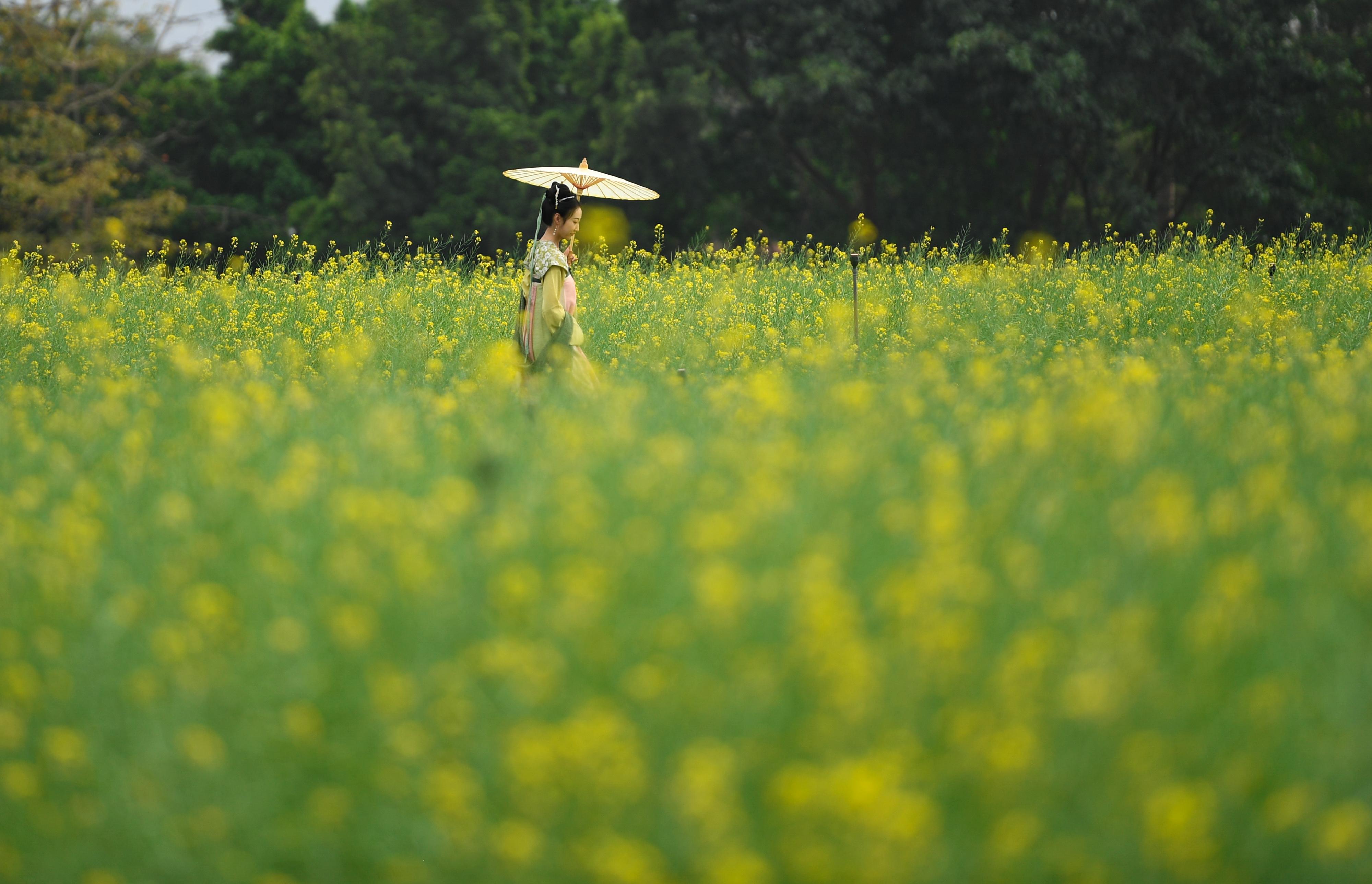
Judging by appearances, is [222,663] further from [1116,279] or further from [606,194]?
[1116,279]

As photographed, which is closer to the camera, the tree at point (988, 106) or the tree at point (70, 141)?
the tree at point (988, 106)

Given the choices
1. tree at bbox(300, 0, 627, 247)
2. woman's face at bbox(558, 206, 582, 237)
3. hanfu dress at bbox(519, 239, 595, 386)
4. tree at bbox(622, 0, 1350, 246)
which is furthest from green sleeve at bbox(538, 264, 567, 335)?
tree at bbox(300, 0, 627, 247)

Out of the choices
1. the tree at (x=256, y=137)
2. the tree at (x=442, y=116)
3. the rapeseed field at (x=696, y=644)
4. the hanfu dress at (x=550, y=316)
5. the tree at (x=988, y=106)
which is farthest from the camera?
the tree at (x=256, y=137)

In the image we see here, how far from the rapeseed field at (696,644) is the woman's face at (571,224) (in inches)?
77.6

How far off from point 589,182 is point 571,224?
1.32 meters

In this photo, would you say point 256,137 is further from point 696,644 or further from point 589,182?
point 696,644

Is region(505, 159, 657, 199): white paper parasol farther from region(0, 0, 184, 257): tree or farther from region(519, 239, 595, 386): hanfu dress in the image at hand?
region(0, 0, 184, 257): tree

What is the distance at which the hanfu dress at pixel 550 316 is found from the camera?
22.1ft

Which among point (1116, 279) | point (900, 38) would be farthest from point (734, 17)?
point (1116, 279)

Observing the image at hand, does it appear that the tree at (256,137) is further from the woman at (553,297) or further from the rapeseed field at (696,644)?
the rapeseed field at (696,644)

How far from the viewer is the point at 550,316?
6742 mm

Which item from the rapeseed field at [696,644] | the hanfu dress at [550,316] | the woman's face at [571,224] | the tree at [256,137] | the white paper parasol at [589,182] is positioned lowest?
the rapeseed field at [696,644]

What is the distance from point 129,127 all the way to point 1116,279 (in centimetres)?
3082

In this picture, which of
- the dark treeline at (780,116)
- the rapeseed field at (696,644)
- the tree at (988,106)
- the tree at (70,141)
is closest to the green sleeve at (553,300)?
the rapeseed field at (696,644)
